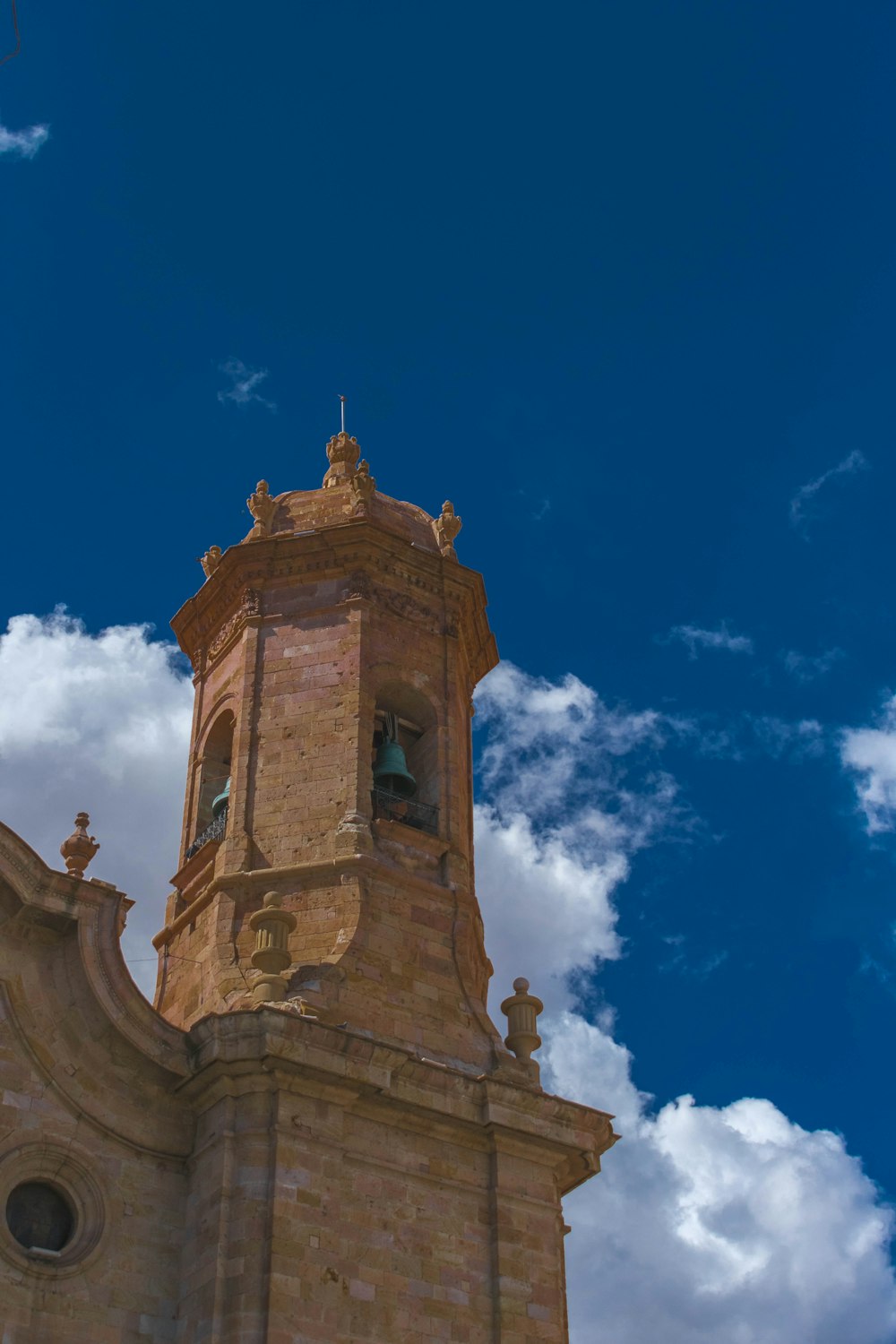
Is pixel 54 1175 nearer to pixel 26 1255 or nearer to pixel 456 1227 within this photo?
pixel 26 1255

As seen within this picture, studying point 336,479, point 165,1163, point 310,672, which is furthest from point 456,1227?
point 336,479

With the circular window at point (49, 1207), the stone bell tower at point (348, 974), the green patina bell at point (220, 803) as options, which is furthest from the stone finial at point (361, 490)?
the circular window at point (49, 1207)

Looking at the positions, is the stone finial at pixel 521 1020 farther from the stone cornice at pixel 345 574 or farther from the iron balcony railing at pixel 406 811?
the stone cornice at pixel 345 574

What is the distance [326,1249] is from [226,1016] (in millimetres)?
2853

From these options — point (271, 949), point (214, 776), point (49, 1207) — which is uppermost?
point (214, 776)

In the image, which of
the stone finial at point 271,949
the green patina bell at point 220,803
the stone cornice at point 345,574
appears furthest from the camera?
the stone cornice at point 345,574

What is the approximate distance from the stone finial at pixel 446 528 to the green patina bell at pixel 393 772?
4.02 m

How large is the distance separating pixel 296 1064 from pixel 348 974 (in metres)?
2.37

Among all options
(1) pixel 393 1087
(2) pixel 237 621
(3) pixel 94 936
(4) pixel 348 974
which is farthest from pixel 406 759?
(3) pixel 94 936

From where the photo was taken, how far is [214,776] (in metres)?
26.4

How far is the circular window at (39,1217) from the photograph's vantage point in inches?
740

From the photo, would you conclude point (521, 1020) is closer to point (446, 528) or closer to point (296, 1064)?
point (296, 1064)

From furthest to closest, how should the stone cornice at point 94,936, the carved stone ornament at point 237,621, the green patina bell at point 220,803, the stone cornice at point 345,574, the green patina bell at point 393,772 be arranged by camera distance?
the stone cornice at point 345,574
the carved stone ornament at point 237,621
the green patina bell at point 220,803
the green patina bell at point 393,772
the stone cornice at point 94,936

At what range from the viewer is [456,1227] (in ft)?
67.1
